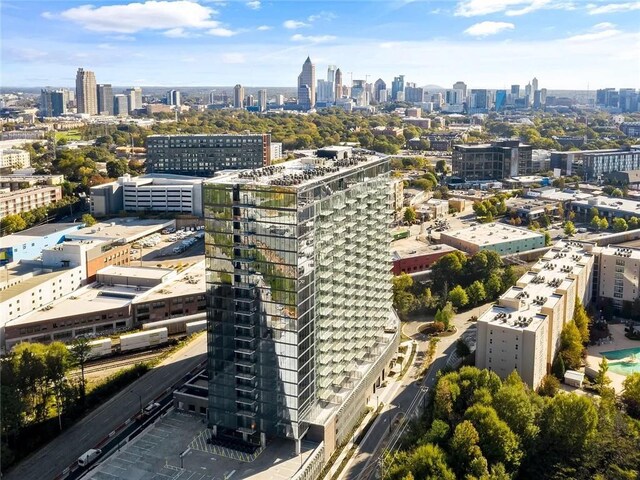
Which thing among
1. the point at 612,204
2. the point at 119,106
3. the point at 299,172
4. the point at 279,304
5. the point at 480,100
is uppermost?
the point at 480,100

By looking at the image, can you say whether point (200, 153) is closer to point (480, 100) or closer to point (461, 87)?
point (480, 100)

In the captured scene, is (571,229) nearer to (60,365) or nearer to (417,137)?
(60,365)

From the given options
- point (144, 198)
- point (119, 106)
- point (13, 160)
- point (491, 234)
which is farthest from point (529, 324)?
point (119, 106)

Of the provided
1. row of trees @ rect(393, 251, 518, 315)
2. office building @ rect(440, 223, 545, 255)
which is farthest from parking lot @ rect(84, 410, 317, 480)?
office building @ rect(440, 223, 545, 255)

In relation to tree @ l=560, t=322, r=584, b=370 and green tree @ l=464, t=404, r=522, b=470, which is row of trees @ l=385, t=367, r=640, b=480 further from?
tree @ l=560, t=322, r=584, b=370

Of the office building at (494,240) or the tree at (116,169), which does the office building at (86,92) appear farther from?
the office building at (494,240)

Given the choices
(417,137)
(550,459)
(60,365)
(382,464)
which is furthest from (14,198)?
(417,137)
